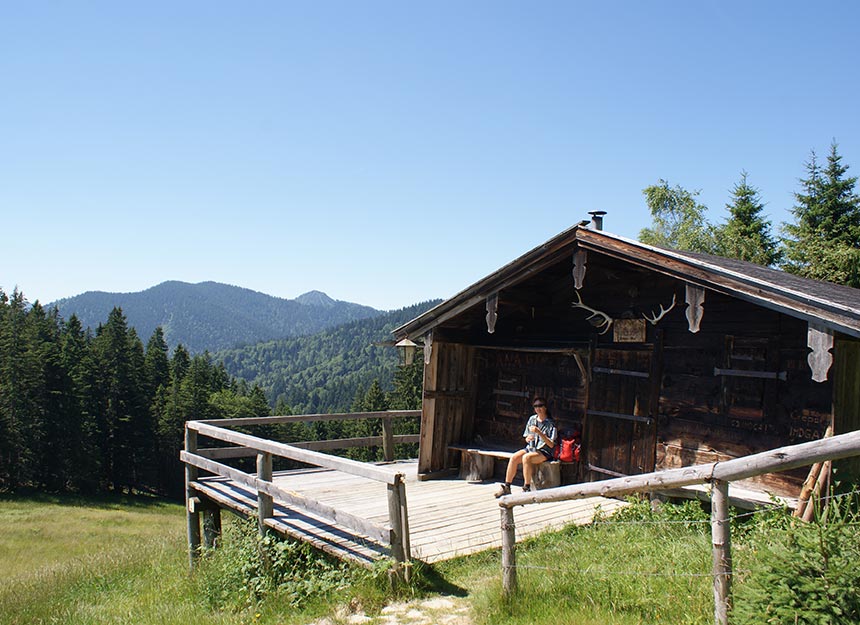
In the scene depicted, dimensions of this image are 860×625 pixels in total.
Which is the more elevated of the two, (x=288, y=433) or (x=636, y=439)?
(x=636, y=439)

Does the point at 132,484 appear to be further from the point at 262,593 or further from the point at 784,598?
the point at 784,598

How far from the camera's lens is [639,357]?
9867mm

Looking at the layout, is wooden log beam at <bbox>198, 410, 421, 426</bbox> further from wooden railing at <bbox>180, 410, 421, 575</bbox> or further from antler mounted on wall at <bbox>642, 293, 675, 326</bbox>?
antler mounted on wall at <bbox>642, 293, 675, 326</bbox>

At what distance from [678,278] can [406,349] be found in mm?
5889

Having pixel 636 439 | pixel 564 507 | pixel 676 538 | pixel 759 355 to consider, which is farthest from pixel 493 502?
pixel 759 355

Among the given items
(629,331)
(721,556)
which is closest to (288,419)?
(629,331)

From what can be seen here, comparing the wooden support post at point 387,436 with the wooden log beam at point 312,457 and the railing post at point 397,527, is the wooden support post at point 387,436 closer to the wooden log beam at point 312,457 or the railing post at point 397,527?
the wooden log beam at point 312,457

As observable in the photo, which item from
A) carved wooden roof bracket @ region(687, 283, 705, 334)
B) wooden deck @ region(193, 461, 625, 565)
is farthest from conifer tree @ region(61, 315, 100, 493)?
carved wooden roof bracket @ region(687, 283, 705, 334)

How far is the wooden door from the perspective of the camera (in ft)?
31.5

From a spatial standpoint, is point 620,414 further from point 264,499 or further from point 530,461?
point 264,499

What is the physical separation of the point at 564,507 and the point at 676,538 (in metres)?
2.61

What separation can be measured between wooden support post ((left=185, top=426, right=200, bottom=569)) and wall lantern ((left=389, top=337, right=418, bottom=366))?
155 inches

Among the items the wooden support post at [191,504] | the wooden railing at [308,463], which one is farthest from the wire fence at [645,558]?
the wooden support post at [191,504]

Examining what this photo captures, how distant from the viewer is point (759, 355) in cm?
834
